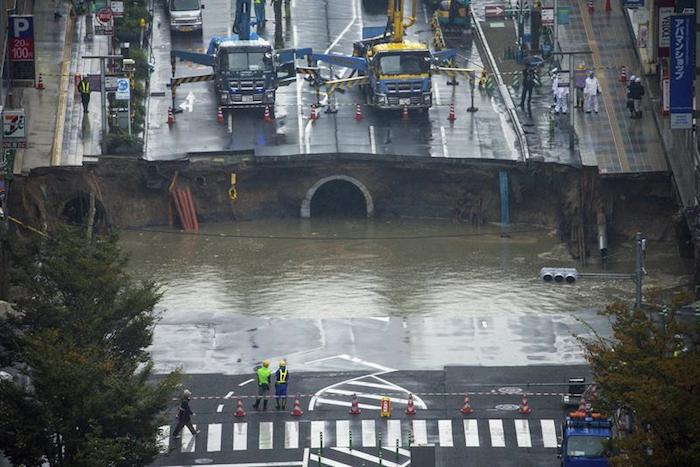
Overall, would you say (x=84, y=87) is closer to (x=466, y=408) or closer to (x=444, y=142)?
(x=444, y=142)

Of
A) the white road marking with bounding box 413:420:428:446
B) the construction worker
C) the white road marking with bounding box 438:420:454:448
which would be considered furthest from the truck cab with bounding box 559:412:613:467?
the construction worker

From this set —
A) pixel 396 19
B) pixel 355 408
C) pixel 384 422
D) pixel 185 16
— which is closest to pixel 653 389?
pixel 384 422

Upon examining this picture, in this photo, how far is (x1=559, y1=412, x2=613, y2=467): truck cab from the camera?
5228cm

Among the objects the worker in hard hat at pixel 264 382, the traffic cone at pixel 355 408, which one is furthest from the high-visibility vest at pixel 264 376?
the traffic cone at pixel 355 408

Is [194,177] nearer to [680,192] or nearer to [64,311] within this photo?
[680,192]

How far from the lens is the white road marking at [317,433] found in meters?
57.8

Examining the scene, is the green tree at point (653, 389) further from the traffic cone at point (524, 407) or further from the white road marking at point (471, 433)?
the traffic cone at point (524, 407)

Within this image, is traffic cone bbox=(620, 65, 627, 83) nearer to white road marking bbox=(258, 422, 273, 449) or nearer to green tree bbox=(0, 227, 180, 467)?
white road marking bbox=(258, 422, 273, 449)

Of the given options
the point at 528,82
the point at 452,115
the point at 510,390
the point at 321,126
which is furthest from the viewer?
the point at 452,115

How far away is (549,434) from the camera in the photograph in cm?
5819

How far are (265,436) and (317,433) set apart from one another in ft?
5.15

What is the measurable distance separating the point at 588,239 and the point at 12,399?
122 feet

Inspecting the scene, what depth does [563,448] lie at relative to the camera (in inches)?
2090

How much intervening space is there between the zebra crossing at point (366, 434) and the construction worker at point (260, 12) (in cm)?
4331
